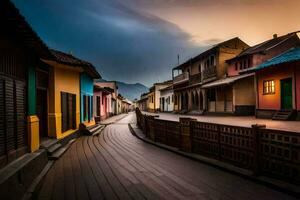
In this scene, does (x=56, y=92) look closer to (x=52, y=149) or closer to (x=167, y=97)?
(x=52, y=149)

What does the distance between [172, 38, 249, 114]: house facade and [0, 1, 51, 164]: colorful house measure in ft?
64.6

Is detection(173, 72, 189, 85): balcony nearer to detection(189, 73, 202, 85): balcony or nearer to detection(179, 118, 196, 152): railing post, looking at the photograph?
detection(189, 73, 202, 85): balcony

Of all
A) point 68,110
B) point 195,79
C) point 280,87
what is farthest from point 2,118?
point 195,79

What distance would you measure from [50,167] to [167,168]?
303 cm

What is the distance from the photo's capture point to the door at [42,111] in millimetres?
9320

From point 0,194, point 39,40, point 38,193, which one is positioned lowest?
point 38,193

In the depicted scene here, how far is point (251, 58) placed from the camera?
22125 mm

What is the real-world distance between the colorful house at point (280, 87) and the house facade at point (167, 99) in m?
22.8

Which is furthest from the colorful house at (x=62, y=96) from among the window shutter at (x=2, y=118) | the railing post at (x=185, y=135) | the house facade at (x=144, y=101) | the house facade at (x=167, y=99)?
the house facade at (x=144, y=101)

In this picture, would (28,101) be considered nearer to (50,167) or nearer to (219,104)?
(50,167)

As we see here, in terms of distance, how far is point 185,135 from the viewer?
782 cm

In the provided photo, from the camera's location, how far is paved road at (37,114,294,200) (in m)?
4.18

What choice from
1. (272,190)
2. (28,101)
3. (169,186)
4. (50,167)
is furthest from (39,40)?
(272,190)

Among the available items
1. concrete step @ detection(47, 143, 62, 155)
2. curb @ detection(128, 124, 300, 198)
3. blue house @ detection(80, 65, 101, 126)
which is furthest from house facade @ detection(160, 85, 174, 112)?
curb @ detection(128, 124, 300, 198)
